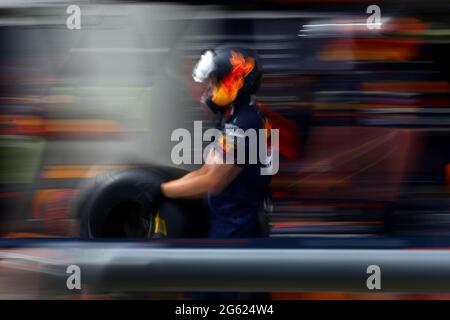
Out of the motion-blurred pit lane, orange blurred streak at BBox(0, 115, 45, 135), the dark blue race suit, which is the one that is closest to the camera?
the motion-blurred pit lane

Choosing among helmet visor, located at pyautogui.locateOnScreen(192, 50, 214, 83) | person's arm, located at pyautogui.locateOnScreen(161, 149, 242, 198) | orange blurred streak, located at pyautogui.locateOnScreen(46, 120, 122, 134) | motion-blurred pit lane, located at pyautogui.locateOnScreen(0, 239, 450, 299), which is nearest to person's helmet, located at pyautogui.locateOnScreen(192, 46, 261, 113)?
helmet visor, located at pyautogui.locateOnScreen(192, 50, 214, 83)

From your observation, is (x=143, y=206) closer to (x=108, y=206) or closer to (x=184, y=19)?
(x=108, y=206)

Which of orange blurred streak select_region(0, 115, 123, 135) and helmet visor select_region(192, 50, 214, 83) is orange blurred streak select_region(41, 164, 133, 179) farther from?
helmet visor select_region(192, 50, 214, 83)

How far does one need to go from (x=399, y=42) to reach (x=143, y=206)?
3.17ft

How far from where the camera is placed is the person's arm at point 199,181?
4.27 m

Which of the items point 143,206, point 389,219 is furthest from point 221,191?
point 389,219

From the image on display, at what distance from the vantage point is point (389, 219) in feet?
14.2

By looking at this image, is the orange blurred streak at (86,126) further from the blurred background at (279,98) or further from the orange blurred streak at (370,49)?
the orange blurred streak at (370,49)

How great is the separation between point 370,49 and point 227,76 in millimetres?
471

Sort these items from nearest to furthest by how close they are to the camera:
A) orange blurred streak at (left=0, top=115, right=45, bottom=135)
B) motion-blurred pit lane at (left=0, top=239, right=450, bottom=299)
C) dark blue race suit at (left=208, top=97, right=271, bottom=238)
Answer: motion-blurred pit lane at (left=0, top=239, right=450, bottom=299), dark blue race suit at (left=208, top=97, right=271, bottom=238), orange blurred streak at (left=0, top=115, right=45, bottom=135)

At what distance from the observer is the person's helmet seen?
4270 mm

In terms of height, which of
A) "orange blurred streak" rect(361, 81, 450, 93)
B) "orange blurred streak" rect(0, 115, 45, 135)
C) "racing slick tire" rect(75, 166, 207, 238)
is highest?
"orange blurred streak" rect(361, 81, 450, 93)

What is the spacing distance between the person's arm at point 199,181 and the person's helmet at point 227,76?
0.60 feet

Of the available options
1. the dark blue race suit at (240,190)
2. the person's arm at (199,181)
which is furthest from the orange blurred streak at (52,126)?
the dark blue race suit at (240,190)
